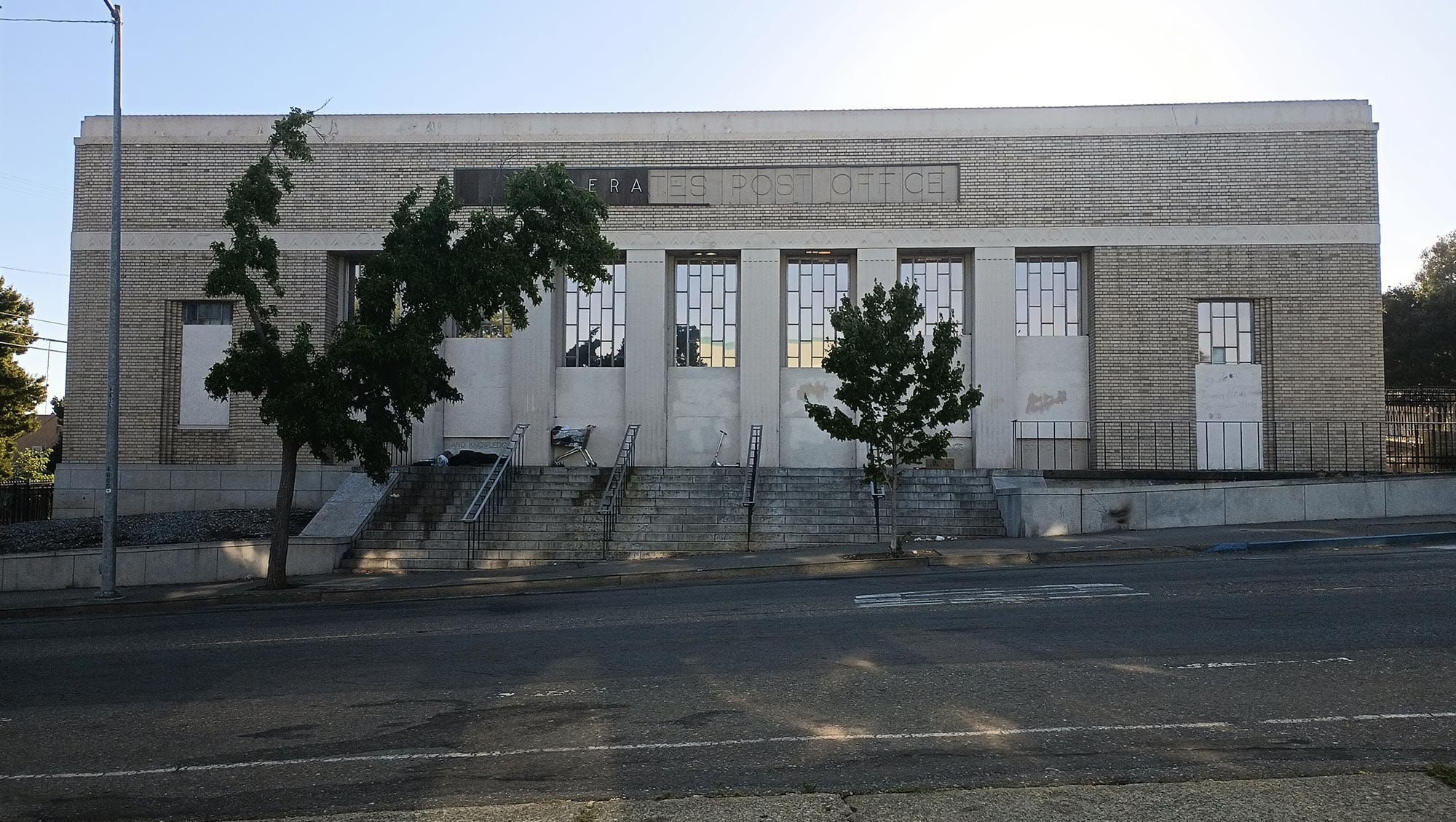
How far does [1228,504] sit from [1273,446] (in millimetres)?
5234

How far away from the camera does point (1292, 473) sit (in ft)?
75.2

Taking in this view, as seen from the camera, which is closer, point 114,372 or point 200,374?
point 114,372

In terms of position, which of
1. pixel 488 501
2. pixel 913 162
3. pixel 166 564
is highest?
pixel 913 162

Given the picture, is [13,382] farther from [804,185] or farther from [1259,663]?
[1259,663]

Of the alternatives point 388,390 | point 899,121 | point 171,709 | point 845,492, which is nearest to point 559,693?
point 171,709

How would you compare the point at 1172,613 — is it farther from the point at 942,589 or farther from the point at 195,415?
the point at 195,415

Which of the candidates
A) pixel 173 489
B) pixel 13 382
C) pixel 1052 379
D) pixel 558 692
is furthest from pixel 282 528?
pixel 13 382

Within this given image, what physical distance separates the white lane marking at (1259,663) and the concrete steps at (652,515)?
12.9 m

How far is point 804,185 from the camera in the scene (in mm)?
26016

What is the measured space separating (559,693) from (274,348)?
1183cm

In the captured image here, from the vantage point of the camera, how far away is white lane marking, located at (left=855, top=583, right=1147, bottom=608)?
39.2 ft

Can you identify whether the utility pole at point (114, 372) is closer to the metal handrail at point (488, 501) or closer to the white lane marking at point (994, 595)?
the metal handrail at point (488, 501)

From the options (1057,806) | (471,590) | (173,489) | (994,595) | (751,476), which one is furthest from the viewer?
(173,489)

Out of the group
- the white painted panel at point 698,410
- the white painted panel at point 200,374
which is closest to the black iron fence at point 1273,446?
the white painted panel at point 698,410
